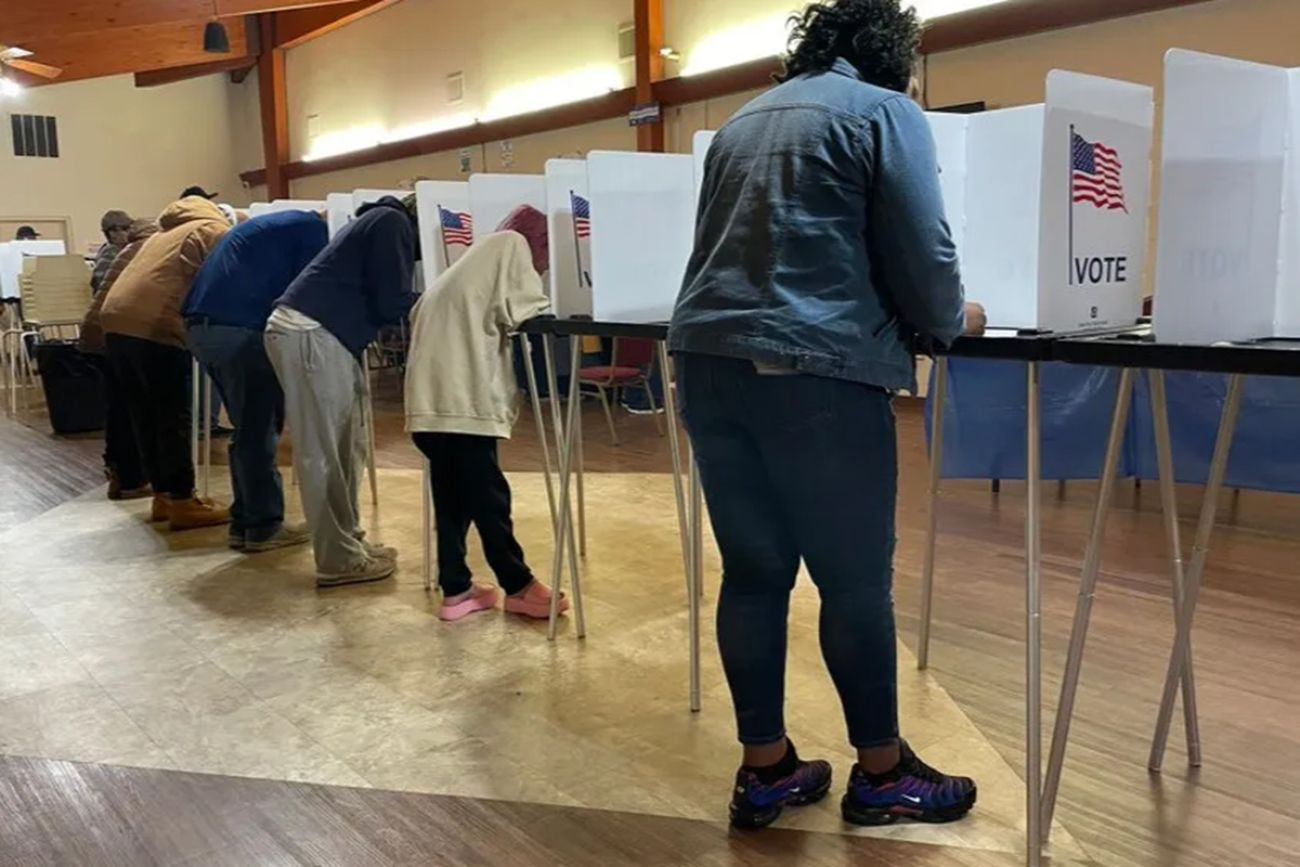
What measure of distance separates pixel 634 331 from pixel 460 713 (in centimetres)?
91

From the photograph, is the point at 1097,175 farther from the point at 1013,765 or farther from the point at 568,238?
the point at 568,238

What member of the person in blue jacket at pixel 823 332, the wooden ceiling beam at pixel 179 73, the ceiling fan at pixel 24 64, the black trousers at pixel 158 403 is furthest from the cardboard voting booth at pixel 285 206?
the wooden ceiling beam at pixel 179 73

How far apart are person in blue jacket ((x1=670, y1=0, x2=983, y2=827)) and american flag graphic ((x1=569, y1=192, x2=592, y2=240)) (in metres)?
1.16

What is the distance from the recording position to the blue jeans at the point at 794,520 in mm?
1580

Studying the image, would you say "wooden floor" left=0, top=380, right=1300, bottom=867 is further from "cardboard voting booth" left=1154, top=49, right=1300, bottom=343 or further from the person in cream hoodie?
the person in cream hoodie

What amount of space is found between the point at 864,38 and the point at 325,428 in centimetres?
213

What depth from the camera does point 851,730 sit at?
177 centimetres

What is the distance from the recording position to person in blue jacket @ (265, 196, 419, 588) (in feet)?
10.0

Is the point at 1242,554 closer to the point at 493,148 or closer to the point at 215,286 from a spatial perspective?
the point at 215,286

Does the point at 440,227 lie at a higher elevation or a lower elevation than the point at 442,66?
lower

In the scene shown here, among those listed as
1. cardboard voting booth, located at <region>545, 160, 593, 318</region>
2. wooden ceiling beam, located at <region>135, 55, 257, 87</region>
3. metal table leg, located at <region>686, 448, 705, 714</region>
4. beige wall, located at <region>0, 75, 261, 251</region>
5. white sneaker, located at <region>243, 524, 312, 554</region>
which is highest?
wooden ceiling beam, located at <region>135, 55, 257, 87</region>

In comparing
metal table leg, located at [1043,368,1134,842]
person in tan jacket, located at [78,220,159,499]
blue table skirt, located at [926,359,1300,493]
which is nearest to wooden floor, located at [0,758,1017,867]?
metal table leg, located at [1043,368,1134,842]

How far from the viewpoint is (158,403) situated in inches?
164

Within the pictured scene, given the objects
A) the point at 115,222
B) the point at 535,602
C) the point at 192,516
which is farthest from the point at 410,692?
the point at 115,222
